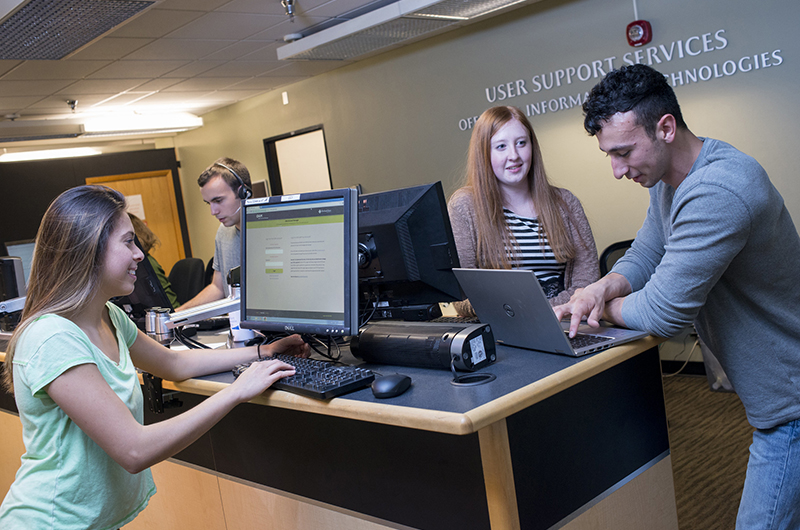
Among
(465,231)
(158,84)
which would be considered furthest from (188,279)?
(465,231)

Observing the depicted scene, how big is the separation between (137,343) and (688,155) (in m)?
1.43

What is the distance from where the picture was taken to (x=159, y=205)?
29.2 ft

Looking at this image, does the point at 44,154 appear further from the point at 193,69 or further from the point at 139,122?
the point at 193,69

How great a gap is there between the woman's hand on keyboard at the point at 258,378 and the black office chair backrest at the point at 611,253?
2.75m

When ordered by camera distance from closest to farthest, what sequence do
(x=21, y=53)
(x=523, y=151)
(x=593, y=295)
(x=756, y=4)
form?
(x=593, y=295)
(x=523, y=151)
(x=756, y=4)
(x=21, y=53)

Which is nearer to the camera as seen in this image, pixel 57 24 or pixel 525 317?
pixel 525 317

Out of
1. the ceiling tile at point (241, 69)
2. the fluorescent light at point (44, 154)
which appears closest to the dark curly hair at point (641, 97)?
the ceiling tile at point (241, 69)

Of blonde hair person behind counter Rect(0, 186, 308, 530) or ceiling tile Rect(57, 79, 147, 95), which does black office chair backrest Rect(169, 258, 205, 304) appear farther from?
blonde hair person behind counter Rect(0, 186, 308, 530)

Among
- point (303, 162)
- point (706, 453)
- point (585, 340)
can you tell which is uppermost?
point (303, 162)

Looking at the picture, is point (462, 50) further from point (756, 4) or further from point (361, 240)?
point (361, 240)

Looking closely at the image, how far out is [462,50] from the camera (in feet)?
17.7

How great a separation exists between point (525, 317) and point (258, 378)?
25.0 inches

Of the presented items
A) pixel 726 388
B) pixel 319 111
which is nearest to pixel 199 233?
pixel 319 111

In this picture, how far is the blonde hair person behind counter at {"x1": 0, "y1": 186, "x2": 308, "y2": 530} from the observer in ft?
4.55
